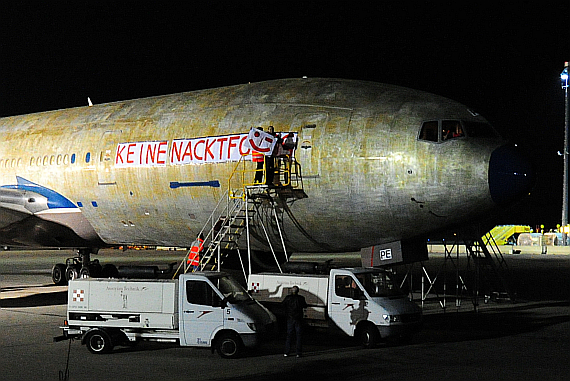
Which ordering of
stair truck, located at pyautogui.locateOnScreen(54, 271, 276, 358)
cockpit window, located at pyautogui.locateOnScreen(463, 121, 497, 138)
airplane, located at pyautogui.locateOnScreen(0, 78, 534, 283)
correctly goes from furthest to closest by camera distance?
cockpit window, located at pyautogui.locateOnScreen(463, 121, 497, 138) → airplane, located at pyautogui.locateOnScreen(0, 78, 534, 283) → stair truck, located at pyautogui.locateOnScreen(54, 271, 276, 358)

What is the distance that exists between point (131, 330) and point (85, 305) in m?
1.20

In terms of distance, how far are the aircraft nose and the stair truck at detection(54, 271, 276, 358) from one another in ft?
20.6

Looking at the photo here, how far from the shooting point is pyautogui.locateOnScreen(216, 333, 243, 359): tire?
15461 millimetres

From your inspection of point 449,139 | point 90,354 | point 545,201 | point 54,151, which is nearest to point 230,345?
point 90,354

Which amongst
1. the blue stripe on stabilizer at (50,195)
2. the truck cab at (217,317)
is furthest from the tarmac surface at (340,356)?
the blue stripe on stabilizer at (50,195)

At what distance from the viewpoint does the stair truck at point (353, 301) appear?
16.7 metres

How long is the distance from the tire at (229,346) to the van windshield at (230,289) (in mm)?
823

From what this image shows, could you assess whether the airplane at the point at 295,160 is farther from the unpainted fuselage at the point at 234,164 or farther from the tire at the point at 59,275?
the tire at the point at 59,275

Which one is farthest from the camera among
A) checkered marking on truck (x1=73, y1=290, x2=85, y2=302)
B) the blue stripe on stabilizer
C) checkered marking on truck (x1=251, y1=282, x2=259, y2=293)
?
the blue stripe on stabilizer

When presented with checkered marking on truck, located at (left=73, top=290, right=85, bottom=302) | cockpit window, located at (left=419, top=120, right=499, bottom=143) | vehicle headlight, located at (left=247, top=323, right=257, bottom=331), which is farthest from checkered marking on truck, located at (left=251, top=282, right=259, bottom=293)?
cockpit window, located at (left=419, top=120, right=499, bottom=143)

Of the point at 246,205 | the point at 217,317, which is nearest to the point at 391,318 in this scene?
the point at 217,317

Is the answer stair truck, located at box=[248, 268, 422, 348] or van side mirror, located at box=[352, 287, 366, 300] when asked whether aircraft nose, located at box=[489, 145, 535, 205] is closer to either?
stair truck, located at box=[248, 268, 422, 348]

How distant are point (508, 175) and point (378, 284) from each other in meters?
4.12

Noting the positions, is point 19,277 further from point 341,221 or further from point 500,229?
point 500,229
